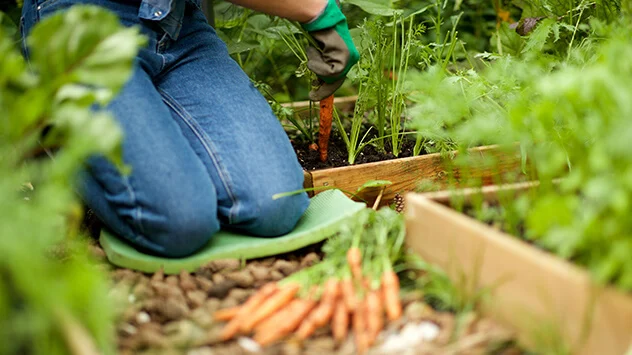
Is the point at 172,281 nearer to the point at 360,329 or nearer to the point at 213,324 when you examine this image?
the point at 213,324

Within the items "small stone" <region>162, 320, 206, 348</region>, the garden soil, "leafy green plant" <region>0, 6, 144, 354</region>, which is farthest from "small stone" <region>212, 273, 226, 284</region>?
"leafy green plant" <region>0, 6, 144, 354</region>

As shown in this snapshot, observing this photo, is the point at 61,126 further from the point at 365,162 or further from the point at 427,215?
the point at 365,162

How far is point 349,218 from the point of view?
5.00ft

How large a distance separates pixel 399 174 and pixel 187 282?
75cm

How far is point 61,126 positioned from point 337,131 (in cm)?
130

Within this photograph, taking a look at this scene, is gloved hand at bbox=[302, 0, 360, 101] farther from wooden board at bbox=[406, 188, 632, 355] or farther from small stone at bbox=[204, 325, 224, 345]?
small stone at bbox=[204, 325, 224, 345]

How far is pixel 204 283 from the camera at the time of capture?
4.51 ft

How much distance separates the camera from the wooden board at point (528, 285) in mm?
946

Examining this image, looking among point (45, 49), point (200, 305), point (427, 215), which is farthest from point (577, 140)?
point (45, 49)

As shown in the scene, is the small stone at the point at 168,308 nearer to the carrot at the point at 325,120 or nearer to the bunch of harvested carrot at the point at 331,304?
the bunch of harvested carrot at the point at 331,304

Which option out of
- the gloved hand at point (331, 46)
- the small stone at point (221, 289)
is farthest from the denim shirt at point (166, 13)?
the small stone at point (221, 289)

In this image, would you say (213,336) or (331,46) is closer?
(213,336)

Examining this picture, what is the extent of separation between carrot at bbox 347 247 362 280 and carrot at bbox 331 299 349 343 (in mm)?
81

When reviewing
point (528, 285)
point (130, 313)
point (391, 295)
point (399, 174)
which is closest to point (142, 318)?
point (130, 313)
